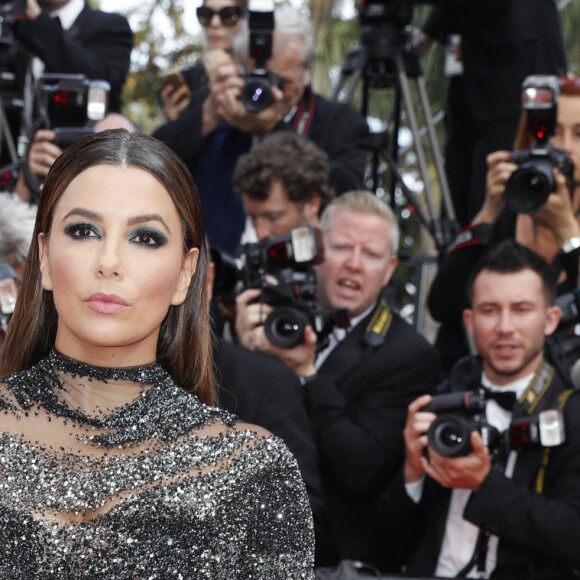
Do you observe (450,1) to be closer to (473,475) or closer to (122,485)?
(473,475)

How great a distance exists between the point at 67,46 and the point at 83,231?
327cm

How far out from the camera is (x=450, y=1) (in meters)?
5.30

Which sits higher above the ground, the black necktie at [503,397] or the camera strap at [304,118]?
the camera strap at [304,118]

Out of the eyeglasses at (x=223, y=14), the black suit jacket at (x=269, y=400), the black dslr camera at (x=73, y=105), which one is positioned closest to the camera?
the black suit jacket at (x=269, y=400)

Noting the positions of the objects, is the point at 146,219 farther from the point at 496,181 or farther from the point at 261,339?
the point at 496,181

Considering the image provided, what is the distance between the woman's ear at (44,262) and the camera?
2.23 metres

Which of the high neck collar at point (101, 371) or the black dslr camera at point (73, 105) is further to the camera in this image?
the black dslr camera at point (73, 105)

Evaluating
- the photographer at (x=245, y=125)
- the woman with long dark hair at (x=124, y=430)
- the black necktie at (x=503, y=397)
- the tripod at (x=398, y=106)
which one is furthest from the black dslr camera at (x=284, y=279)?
the woman with long dark hair at (x=124, y=430)

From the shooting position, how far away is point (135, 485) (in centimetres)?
211

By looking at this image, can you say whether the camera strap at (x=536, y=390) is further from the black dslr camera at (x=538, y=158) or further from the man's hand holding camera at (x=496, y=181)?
the man's hand holding camera at (x=496, y=181)

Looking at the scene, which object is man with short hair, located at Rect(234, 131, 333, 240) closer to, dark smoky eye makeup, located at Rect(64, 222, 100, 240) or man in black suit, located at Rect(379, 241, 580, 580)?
man in black suit, located at Rect(379, 241, 580, 580)

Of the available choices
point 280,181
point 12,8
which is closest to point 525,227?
point 280,181

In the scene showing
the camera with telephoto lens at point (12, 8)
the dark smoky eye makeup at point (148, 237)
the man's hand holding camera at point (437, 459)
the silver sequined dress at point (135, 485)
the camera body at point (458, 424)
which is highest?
the camera with telephoto lens at point (12, 8)

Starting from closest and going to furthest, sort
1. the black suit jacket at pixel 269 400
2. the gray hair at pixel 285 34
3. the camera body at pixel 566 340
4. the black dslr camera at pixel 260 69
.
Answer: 1. the black suit jacket at pixel 269 400
2. the camera body at pixel 566 340
3. the black dslr camera at pixel 260 69
4. the gray hair at pixel 285 34
